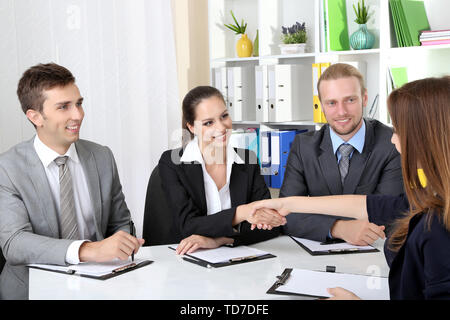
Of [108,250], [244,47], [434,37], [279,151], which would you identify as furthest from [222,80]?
[108,250]

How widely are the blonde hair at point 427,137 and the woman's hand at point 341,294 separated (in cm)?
28

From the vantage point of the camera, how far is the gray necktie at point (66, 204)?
6.79 feet

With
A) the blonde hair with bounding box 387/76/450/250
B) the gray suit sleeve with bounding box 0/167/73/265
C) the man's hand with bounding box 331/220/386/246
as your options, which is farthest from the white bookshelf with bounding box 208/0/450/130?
the gray suit sleeve with bounding box 0/167/73/265

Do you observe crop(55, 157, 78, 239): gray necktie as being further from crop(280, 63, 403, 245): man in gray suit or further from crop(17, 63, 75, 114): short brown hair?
crop(280, 63, 403, 245): man in gray suit

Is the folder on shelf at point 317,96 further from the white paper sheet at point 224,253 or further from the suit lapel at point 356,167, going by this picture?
the white paper sheet at point 224,253

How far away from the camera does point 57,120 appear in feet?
6.99

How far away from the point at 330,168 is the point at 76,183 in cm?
113

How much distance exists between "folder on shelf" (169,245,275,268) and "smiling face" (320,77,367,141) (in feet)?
2.74

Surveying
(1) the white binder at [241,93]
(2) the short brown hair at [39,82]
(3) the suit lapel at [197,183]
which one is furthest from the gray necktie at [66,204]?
(1) the white binder at [241,93]

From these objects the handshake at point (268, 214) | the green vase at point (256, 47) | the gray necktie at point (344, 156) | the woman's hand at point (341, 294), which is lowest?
the woman's hand at point (341, 294)

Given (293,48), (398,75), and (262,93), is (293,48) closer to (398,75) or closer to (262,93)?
(262,93)
